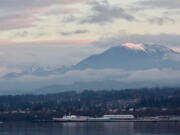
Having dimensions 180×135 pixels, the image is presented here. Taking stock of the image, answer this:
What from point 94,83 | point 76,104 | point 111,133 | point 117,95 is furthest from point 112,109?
point 94,83

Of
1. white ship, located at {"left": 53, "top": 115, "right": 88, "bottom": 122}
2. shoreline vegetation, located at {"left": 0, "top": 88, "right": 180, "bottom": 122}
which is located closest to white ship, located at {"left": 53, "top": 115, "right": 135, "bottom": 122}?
white ship, located at {"left": 53, "top": 115, "right": 88, "bottom": 122}

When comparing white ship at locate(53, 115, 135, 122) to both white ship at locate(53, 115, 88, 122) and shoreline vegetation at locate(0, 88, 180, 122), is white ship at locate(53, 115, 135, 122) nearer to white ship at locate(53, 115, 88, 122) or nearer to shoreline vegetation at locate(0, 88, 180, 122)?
white ship at locate(53, 115, 88, 122)

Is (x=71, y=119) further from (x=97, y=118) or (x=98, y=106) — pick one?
(x=98, y=106)

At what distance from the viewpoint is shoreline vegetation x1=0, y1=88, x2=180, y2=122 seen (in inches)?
2432

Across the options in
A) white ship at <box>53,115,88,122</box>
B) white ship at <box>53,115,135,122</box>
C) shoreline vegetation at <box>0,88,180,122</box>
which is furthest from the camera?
shoreline vegetation at <box>0,88,180,122</box>

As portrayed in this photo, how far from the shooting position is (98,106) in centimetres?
7062

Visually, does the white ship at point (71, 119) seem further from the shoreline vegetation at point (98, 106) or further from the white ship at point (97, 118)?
the shoreline vegetation at point (98, 106)

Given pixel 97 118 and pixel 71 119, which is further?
pixel 71 119

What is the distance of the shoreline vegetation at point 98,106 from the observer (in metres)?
61.8

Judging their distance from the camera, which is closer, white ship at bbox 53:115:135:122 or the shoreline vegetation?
white ship at bbox 53:115:135:122

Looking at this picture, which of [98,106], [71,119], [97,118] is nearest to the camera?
[97,118]

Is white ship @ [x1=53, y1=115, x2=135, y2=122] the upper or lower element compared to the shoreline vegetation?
lower

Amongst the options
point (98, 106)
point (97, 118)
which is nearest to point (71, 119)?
point (97, 118)

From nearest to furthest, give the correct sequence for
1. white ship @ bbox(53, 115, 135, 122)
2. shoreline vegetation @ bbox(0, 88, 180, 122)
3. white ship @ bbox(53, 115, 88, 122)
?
white ship @ bbox(53, 115, 135, 122) → white ship @ bbox(53, 115, 88, 122) → shoreline vegetation @ bbox(0, 88, 180, 122)
